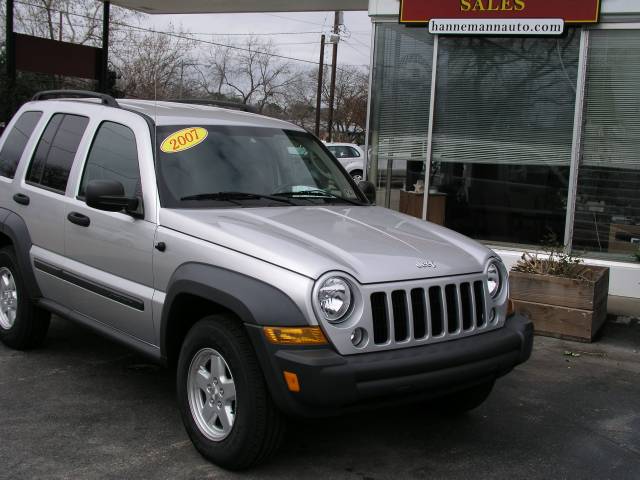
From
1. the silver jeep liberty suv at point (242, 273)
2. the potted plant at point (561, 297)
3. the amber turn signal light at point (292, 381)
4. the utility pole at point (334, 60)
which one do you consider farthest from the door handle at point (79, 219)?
the utility pole at point (334, 60)

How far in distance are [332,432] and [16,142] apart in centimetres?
355

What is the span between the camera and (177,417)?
452cm

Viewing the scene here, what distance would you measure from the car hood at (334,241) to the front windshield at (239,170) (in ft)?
0.57

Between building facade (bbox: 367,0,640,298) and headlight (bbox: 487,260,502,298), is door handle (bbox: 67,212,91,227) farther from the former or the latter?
building facade (bbox: 367,0,640,298)

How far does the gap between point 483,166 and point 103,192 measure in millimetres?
6077

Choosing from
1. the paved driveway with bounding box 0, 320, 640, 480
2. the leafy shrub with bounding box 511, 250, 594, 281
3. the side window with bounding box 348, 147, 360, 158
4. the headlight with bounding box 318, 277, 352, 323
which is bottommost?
the paved driveway with bounding box 0, 320, 640, 480

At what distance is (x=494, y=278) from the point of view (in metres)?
4.19

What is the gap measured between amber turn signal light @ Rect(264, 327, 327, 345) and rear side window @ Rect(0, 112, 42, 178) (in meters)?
3.38

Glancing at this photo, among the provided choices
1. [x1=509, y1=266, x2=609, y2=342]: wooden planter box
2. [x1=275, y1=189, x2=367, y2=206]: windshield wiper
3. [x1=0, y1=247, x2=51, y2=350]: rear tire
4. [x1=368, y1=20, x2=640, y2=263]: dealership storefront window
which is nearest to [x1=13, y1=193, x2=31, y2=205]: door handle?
[x1=0, y1=247, x2=51, y2=350]: rear tire

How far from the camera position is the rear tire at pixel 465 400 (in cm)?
450

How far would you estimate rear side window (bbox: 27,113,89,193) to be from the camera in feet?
17.1

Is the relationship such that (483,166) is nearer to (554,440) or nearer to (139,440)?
(554,440)

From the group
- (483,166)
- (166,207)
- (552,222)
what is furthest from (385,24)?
(166,207)

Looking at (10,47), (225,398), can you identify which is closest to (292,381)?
(225,398)
